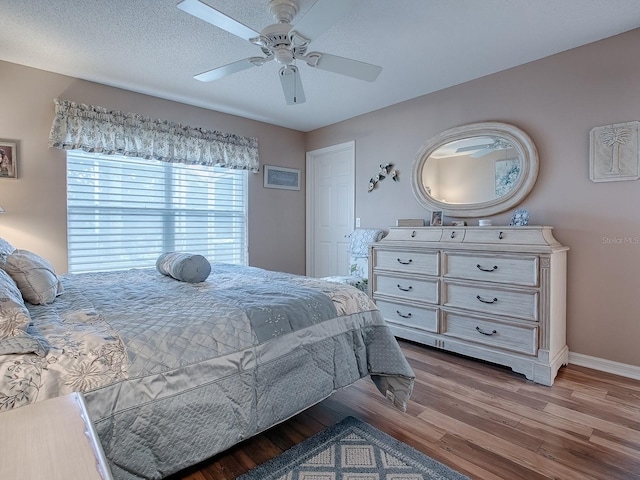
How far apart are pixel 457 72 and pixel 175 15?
236 cm

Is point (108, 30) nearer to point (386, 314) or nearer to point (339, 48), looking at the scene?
point (339, 48)

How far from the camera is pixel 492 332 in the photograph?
2.71 meters

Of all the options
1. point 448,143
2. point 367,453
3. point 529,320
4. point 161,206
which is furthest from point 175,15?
point 529,320

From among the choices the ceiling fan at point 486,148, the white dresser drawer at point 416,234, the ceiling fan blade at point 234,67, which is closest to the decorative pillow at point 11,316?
the ceiling fan blade at point 234,67

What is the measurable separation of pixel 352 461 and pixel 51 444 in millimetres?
1329

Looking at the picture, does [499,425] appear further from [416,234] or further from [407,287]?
[416,234]

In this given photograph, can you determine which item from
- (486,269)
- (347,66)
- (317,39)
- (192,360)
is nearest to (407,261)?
(486,269)

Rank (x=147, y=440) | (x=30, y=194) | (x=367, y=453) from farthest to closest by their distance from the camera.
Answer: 1. (x=30, y=194)
2. (x=367, y=453)
3. (x=147, y=440)

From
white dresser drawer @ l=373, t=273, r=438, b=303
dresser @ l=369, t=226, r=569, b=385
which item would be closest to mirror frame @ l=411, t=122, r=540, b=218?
dresser @ l=369, t=226, r=569, b=385

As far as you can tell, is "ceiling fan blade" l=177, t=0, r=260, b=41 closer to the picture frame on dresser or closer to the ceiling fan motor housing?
the ceiling fan motor housing

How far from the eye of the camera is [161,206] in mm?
3842

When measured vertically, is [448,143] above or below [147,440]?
above

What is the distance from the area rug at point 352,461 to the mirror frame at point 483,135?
2.24 m

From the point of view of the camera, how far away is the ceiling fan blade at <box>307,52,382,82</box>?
217 cm
